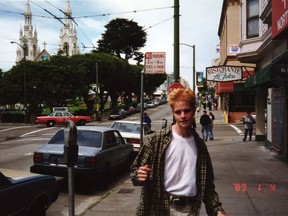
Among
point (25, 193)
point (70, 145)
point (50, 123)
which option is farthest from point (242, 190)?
point (50, 123)

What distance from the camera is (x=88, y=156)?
29.7ft

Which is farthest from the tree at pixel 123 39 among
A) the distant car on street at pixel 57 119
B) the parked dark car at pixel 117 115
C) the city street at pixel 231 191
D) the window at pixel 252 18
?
the city street at pixel 231 191

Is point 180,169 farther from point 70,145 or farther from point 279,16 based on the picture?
point 279,16

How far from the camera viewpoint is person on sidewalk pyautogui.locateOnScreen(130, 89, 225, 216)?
3410 millimetres

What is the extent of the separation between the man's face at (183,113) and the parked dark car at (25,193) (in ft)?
9.30

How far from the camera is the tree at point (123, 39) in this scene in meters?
74.8

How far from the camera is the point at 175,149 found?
11.3 ft

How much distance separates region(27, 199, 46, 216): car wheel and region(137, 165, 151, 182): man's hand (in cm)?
Result: 309

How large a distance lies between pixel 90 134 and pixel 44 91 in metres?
38.3

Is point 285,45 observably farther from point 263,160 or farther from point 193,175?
point 193,175

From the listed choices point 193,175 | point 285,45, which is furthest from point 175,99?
point 285,45

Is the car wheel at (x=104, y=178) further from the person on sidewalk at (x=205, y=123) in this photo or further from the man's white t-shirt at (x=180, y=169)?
the person on sidewalk at (x=205, y=123)

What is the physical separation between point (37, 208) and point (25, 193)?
0.53 metres

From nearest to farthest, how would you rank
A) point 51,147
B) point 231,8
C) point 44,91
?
1. point 51,147
2. point 231,8
3. point 44,91
